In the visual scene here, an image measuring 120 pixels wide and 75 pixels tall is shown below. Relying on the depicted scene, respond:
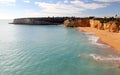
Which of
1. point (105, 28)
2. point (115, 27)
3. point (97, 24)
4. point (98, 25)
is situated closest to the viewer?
point (115, 27)

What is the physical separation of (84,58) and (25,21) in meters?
126

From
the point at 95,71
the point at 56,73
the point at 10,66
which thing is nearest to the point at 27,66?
the point at 10,66

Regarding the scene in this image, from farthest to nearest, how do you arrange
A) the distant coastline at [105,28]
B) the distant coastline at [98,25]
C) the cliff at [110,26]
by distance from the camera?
the cliff at [110,26], the distant coastline at [98,25], the distant coastline at [105,28]

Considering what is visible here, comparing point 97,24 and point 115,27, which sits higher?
point 115,27

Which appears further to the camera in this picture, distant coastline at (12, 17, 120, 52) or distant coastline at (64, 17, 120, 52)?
distant coastline at (12, 17, 120, 52)

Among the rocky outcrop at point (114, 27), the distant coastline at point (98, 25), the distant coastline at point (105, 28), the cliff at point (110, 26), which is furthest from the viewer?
the cliff at point (110, 26)

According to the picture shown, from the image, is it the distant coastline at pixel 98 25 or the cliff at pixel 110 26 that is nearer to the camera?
the distant coastline at pixel 98 25

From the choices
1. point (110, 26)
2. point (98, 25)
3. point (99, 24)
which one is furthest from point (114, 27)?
point (98, 25)

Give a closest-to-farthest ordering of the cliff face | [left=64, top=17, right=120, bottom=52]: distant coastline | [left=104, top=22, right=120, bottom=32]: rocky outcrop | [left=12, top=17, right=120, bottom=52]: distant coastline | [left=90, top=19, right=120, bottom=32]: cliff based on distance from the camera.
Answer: [left=64, top=17, right=120, bottom=52]: distant coastline < [left=12, top=17, right=120, bottom=52]: distant coastline < [left=104, top=22, right=120, bottom=32]: rocky outcrop < [left=90, top=19, right=120, bottom=32]: cliff < the cliff face

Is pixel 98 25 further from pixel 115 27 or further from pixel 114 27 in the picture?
pixel 115 27

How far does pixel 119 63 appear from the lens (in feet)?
76.0

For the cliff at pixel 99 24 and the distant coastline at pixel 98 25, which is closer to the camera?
the distant coastline at pixel 98 25

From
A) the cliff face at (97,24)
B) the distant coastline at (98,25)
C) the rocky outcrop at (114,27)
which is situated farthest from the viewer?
the cliff face at (97,24)

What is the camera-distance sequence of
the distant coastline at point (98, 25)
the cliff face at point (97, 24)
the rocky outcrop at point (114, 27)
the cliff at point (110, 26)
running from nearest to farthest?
the distant coastline at point (98, 25), the rocky outcrop at point (114, 27), the cliff at point (110, 26), the cliff face at point (97, 24)
